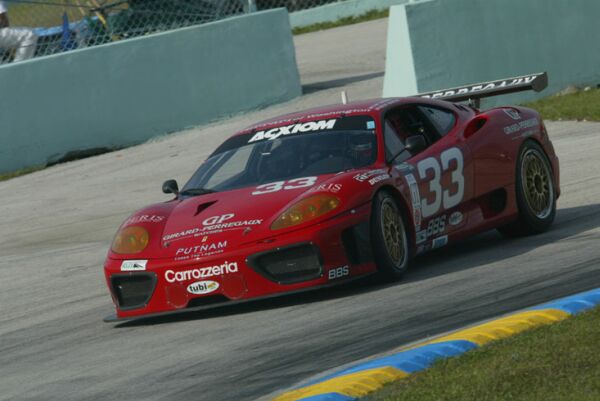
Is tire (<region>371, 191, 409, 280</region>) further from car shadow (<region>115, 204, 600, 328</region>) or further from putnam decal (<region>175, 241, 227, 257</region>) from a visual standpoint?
putnam decal (<region>175, 241, 227, 257</region>)

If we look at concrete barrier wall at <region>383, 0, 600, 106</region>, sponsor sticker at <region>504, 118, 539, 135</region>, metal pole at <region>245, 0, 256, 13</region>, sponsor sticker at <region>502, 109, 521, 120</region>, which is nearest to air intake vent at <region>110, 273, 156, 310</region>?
sponsor sticker at <region>504, 118, 539, 135</region>

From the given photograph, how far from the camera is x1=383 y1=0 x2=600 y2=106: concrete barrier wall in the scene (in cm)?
1593

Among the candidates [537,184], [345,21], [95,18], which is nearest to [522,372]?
[537,184]

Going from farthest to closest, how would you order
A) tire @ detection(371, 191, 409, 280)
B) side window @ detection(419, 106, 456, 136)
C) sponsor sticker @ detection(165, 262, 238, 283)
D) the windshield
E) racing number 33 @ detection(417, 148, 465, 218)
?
side window @ detection(419, 106, 456, 136) < racing number 33 @ detection(417, 148, 465, 218) < the windshield < tire @ detection(371, 191, 409, 280) < sponsor sticker @ detection(165, 262, 238, 283)

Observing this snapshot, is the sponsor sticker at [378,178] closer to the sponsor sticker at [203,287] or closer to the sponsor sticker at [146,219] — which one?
the sponsor sticker at [203,287]

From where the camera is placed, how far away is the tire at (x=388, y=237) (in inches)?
317

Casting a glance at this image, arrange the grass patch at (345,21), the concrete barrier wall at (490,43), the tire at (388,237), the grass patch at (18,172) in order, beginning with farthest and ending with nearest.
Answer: the grass patch at (345,21) → the grass patch at (18,172) → the concrete barrier wall at (490,43) → the tire at (388,237)

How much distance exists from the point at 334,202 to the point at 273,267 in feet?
1.72

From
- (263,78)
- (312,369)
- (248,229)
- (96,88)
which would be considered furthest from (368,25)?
(312,369)

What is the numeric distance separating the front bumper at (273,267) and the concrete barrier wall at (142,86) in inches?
360

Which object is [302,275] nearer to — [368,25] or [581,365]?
[581,365]

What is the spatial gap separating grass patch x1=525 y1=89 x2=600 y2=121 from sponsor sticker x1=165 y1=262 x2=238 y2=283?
841 centimetres

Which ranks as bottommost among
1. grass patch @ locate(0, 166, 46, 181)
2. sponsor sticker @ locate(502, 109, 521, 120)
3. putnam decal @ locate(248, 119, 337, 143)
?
grass patch @ locate(0, 166, 46, 181)

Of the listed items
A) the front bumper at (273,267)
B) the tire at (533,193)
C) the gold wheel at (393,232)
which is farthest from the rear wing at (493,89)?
the front bumper at (273,267)
